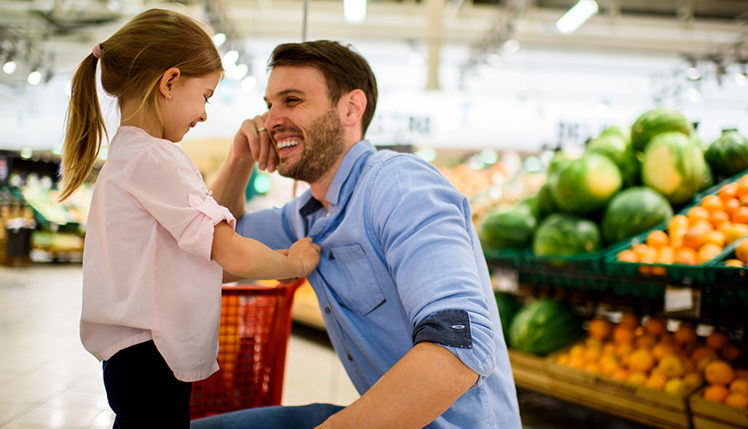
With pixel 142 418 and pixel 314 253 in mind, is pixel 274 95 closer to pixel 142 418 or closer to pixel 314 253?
pixel 314 253

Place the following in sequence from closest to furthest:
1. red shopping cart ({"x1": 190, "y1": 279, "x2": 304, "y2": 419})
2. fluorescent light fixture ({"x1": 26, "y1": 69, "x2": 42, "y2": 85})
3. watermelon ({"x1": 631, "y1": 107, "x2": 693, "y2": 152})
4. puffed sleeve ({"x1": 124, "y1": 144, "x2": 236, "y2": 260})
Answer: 1. puffed sleeve ({"x1": 124, "y1": 144, "x2": 236, "y2": 260})
2. red shopping cart ({"x1": 190, "y1": 279, "x2": 304, "y2": 419})
3. watermelon ({"x1": 631, "y1": 107, "x2": 693, "y2": 152})
4. fluorescent light fixture ({"x1": 26, "y1": 69, "x2": 42, "y2": 85})

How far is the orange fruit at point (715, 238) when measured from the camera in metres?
2.18

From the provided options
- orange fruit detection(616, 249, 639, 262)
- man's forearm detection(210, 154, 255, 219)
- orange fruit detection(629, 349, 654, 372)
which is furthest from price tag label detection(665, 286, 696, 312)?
man's forearm detection(210, 154, 255, 219)

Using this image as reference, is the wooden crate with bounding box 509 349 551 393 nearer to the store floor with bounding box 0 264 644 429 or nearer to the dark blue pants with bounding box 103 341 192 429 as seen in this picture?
the store floor with bounding box 0 264 644 429

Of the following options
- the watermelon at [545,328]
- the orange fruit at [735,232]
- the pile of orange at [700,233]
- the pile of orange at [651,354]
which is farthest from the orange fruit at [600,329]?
the orange fruit at [735,232]

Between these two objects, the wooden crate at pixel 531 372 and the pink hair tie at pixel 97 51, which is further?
the wooden crate at pixel 531 372

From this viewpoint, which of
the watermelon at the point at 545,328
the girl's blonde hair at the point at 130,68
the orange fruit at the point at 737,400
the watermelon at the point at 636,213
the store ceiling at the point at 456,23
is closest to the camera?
the girl's blonde hair at the point at 130,68

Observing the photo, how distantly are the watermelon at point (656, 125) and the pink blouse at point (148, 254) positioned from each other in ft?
8.19

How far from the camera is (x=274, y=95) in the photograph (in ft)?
4.68

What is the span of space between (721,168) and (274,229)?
2.33m

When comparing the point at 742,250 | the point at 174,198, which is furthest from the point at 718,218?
the point at 174,198

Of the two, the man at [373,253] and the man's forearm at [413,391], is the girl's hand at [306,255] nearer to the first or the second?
the man at [373,253]

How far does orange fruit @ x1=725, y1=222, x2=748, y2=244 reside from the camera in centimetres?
219

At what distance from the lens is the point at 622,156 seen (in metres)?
2.89
